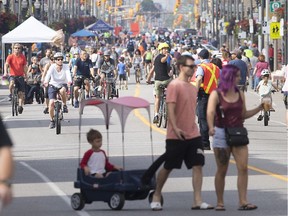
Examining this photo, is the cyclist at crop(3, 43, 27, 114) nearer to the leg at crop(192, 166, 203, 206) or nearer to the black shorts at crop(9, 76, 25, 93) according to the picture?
the black shorts at crop(9, 76, 25, 93)

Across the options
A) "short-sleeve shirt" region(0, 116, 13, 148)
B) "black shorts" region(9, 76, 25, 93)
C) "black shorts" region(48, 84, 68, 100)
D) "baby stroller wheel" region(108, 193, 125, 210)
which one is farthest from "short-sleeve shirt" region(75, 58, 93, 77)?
"short-sleeve shirt" region(0, 116, 13, 148)

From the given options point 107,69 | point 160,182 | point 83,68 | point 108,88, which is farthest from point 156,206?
point 107,69

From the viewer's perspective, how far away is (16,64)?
115 ft

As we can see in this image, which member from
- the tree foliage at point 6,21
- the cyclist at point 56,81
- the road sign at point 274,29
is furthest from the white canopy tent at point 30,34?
the tree foliage at point 6,21

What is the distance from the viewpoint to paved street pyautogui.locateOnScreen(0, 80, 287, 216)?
48.1 ft

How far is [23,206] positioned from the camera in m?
14.9

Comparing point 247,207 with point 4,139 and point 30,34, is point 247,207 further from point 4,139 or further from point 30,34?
point 30,34

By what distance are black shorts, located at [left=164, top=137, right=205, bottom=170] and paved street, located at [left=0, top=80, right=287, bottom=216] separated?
1.74ft

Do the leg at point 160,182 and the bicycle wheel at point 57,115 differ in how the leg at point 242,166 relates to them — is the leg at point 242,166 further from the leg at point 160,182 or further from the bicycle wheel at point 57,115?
the bicycle wheel at point 57,115

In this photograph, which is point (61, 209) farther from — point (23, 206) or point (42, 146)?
point (42, 146)

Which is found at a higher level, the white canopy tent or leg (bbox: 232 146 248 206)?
the white canopy tent

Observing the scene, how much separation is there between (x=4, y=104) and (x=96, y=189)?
3048cm

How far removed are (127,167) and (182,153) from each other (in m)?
5.74

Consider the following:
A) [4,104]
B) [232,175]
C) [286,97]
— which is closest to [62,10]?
[4,104]
